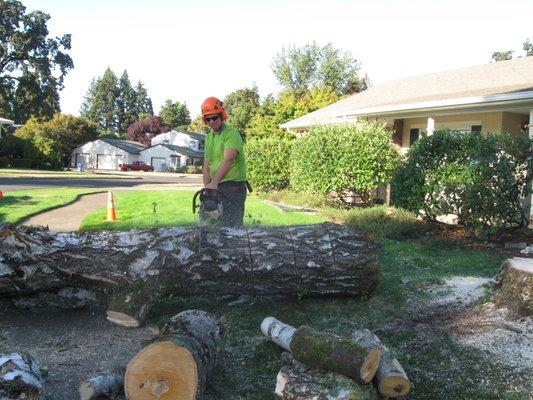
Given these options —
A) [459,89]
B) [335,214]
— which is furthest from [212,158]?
[459,89]

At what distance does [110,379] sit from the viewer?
9.91 feet

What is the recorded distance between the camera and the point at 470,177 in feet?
27.5

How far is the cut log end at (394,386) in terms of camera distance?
2.93 m

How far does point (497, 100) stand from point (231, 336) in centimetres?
874

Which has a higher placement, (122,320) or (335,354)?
(335,354)

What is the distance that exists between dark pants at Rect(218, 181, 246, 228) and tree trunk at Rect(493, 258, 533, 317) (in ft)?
8.39

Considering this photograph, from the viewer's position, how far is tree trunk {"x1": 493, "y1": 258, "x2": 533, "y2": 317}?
13.5ft

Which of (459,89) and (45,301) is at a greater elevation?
(459,89)

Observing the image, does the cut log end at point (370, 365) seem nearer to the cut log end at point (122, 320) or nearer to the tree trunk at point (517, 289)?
the tree trunk at point (517, 289)

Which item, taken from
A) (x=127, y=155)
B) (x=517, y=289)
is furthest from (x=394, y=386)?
(x=127, y=155)

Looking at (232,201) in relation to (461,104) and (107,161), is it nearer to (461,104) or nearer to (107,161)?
(461,104)

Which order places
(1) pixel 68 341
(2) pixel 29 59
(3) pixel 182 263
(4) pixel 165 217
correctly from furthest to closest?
(2) pixel 29 59 < (4) pixel 165 217 < (3) pixel 182 263 < (1) pixel 68 341

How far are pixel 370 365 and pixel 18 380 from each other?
1.90 m

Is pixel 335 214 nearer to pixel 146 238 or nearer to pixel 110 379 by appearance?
pixel 146 238
